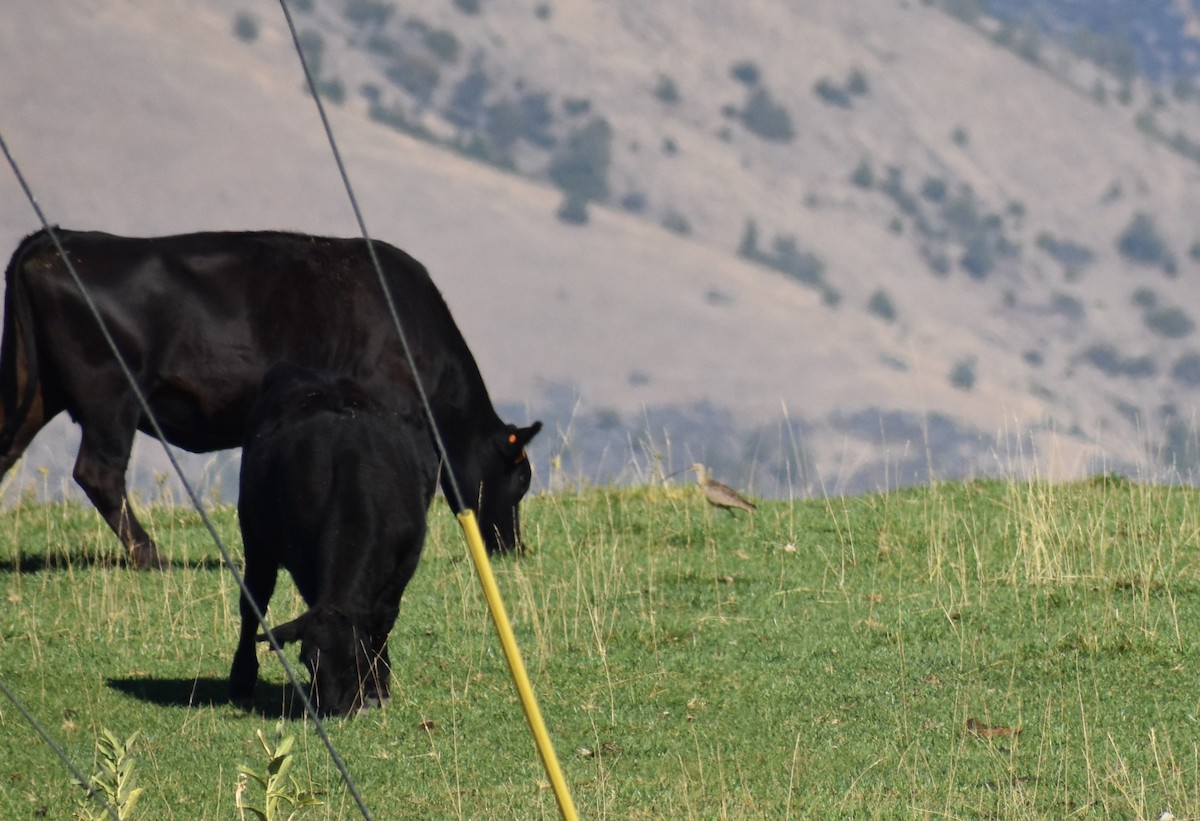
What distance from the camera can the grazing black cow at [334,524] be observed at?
8.14 metres

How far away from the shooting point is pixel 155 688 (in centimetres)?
932

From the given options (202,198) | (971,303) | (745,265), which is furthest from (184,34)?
(971,303)

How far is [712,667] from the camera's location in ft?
30.9

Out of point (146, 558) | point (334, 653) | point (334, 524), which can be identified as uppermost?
point (334, 524)

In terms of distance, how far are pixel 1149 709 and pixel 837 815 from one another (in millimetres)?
2336

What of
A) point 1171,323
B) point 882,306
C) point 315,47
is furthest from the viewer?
point 315,47

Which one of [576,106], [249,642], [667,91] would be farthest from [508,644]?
[667,91]

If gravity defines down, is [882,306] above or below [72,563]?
above

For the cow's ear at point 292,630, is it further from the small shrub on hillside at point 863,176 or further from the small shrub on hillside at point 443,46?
the small shrub on hillside at point 443,46

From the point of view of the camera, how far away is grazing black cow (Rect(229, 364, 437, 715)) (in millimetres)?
8141

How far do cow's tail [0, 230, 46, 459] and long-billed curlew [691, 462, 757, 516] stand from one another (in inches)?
186

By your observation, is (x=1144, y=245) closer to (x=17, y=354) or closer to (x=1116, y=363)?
(x=1116, y=363)

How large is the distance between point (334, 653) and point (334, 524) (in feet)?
2.24

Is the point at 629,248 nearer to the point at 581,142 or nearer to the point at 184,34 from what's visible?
the point at 581,142
